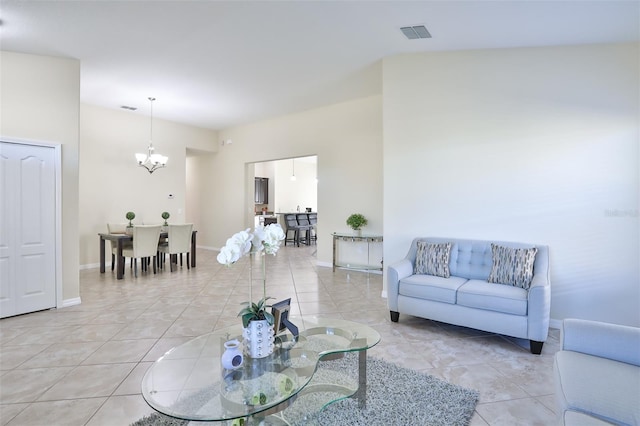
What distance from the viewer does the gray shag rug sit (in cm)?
191

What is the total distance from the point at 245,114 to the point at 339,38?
A: 12.5ft

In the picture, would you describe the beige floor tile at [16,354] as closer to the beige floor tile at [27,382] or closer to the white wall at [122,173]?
the beige floor tile at [27,382]

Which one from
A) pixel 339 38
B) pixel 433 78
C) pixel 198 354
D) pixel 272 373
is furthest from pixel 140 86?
pixel 272 373

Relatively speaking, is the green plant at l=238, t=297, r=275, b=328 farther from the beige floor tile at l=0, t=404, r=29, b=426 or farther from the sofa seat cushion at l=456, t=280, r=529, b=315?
the sofa seat cushion at l=456, t=280, r=529, b=315

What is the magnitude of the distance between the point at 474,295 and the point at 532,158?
66.9 inches

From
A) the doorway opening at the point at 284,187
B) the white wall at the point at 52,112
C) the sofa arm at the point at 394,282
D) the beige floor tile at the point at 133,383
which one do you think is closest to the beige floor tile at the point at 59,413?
the beige floor tile at the point at 133,383

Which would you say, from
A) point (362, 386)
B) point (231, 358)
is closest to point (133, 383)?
point (231, 358)

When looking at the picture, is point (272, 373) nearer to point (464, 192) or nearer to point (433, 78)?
point (464, 192)

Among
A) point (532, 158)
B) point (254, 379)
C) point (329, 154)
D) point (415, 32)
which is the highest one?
point (415, 32)

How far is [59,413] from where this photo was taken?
2004 millimetres

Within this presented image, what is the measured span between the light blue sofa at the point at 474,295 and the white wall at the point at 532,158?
37 centimetres

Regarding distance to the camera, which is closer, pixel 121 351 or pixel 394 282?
pixel 121 351

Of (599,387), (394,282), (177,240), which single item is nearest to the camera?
(599,387)

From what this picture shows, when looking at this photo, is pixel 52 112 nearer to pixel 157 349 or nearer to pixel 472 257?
pixel 157 349
